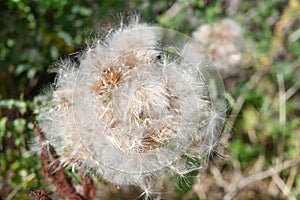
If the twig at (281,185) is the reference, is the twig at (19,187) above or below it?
above

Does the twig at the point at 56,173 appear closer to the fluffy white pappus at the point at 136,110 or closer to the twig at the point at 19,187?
the fluffy white pappus at the point at 136,110

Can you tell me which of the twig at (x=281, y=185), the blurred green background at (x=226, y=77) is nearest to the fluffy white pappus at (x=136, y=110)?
the blurred green background at (x=226, y=77)

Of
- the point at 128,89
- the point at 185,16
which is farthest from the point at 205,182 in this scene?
the point at 128,89

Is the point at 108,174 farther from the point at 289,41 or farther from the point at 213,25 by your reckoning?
the point at 289,41

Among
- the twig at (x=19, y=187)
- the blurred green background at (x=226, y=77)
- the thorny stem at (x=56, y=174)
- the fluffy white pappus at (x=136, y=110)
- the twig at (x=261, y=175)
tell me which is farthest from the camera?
the twig at (x=261, y=175)

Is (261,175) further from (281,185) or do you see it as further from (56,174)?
(56,174)

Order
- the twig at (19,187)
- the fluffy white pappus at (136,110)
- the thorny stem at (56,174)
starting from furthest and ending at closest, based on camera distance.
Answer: the twig at (19,187)
the thorny stem at (56,174)
the fluffy white pappus at (136,110)

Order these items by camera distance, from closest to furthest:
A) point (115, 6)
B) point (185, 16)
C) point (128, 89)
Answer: point (128, 89) → point (115, 6) → point (185, 16)
